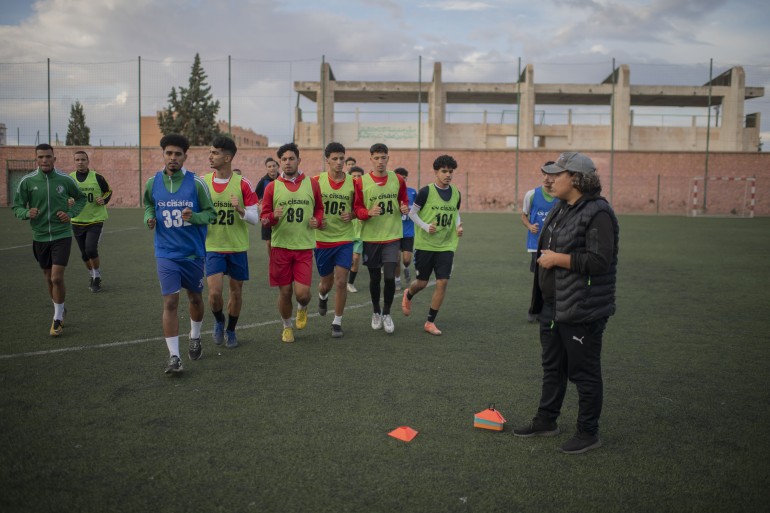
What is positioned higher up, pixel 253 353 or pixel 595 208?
pixel 595 208

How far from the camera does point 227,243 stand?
6.46 meters

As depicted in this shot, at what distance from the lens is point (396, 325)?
7711mm

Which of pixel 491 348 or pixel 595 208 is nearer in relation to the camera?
pixel 595 208

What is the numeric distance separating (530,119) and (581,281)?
46.3m

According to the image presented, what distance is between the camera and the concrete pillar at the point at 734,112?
4644 centimetres

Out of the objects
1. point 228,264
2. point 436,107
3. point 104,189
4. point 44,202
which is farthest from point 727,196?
point 44,202

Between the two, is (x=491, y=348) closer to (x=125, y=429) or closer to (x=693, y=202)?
(x=125, y=429)

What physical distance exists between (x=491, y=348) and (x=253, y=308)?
371cm

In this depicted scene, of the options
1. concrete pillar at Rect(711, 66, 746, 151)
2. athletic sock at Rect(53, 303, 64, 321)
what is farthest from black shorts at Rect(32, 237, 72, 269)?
concrete pillar at Rect(711, 66, 746, 151)

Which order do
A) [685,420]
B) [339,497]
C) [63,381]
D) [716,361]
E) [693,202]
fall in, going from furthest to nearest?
[693,202]
[716,361]
[63,381]
[685,420]
[339,497]

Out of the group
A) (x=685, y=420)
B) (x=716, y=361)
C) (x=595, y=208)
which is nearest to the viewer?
(x=595, y=208)

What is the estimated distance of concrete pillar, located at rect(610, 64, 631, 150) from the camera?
152 feet

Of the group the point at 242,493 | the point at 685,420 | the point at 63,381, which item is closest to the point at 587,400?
the point at 685,420

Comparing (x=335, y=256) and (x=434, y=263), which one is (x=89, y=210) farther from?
(x=434, y=263)
